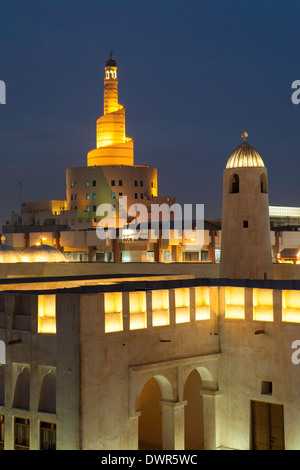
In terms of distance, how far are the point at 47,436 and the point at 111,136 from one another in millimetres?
78837

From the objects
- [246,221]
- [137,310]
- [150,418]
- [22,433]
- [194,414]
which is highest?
[246,221]

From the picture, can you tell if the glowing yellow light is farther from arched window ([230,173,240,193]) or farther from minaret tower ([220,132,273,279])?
arched window ([230,173,240,193])

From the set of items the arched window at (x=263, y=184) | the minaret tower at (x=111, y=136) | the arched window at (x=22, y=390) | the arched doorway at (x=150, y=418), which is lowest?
the arched doorway at (x=150, y=418)

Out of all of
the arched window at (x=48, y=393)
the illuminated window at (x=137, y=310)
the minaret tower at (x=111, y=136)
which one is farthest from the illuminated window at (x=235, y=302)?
the minaret tower at (x=111, y=136)

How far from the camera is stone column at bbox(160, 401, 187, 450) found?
77.4 ft

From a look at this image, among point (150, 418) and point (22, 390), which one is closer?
point (22, 390)

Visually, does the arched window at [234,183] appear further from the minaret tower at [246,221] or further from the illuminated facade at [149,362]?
the illuminated facade at [149,362]

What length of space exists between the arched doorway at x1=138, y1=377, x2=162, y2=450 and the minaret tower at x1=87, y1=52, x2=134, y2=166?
71001mm

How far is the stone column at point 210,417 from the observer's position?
24.4m

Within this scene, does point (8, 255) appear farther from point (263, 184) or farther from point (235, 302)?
point (235, 302)

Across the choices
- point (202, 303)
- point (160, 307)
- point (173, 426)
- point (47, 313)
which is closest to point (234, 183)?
point (202, 303)

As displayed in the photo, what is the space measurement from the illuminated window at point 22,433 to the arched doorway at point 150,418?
21.4 ft

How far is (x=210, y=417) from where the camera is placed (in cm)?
2466
